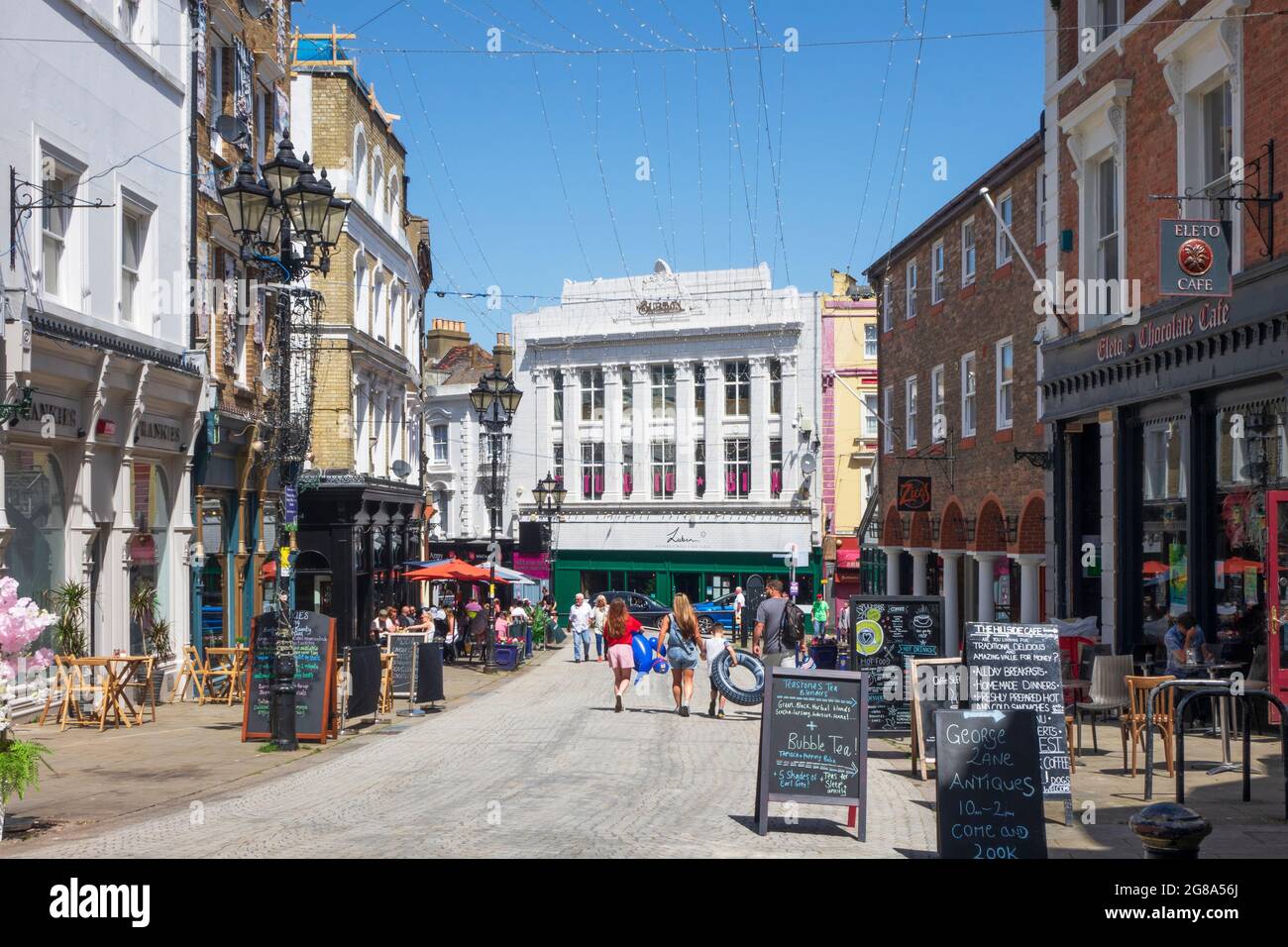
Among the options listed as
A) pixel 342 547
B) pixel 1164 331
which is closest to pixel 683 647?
pixel 1164 331

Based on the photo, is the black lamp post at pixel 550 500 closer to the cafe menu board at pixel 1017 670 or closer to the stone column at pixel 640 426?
the stone column at pixel 640 426

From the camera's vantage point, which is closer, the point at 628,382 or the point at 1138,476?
the point at 1138,476

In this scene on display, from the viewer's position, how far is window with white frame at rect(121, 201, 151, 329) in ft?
68.0

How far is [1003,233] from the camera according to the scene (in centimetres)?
2886

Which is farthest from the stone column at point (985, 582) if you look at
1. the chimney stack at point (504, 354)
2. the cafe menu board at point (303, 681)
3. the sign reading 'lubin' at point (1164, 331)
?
the chimney stack at point (504, 354)

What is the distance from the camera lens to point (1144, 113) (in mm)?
19656

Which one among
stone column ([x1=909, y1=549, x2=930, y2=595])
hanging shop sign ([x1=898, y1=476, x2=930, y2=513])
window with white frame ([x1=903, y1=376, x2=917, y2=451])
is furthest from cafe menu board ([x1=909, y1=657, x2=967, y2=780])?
window with white frame ([x1=903, y1=376, x2=917, y2=451])

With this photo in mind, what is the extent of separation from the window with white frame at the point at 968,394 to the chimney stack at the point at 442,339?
126ft

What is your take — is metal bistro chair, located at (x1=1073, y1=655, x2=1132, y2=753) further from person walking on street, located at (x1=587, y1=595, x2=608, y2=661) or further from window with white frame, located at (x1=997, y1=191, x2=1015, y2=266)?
person walking on street, located at (x1=587, y1=595, x2=608, y2=661)

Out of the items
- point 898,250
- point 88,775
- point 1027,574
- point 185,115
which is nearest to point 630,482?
point 898,250

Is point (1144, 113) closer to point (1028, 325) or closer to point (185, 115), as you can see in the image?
point (1028, 325)

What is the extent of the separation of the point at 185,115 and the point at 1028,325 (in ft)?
50.1

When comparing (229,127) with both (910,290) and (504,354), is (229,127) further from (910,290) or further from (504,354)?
(504,354)

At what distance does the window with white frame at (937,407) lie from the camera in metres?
32.8
